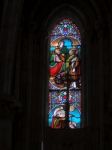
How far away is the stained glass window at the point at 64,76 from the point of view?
1405cm

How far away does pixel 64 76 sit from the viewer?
14.5m

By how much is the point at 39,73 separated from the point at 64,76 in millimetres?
759

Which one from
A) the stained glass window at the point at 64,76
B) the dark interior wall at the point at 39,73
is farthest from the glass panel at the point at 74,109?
the dark interior wall at the point at 39,73

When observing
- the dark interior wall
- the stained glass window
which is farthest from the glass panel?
the dark interior wall

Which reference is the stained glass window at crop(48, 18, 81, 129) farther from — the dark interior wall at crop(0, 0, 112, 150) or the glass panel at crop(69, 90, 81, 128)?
the dark interior wall at crop(0, 0, 112, 150)

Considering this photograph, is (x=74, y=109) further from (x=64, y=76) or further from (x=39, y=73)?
(x=39, y=73)

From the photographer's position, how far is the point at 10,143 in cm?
1272

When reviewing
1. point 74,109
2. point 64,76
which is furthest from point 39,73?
point 74,109

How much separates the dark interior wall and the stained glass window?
268mm

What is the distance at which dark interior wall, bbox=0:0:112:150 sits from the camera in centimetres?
1274

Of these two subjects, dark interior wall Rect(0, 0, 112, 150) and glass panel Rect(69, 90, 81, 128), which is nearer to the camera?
dark interior wall Rect(0, 0, 112, 150)

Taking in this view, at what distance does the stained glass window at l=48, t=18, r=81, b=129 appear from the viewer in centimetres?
1405

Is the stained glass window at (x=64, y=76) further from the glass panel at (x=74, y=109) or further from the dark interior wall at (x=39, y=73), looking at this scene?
the dark interior wall at (x=39, y=73)

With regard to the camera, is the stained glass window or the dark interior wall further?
the stained glass window
